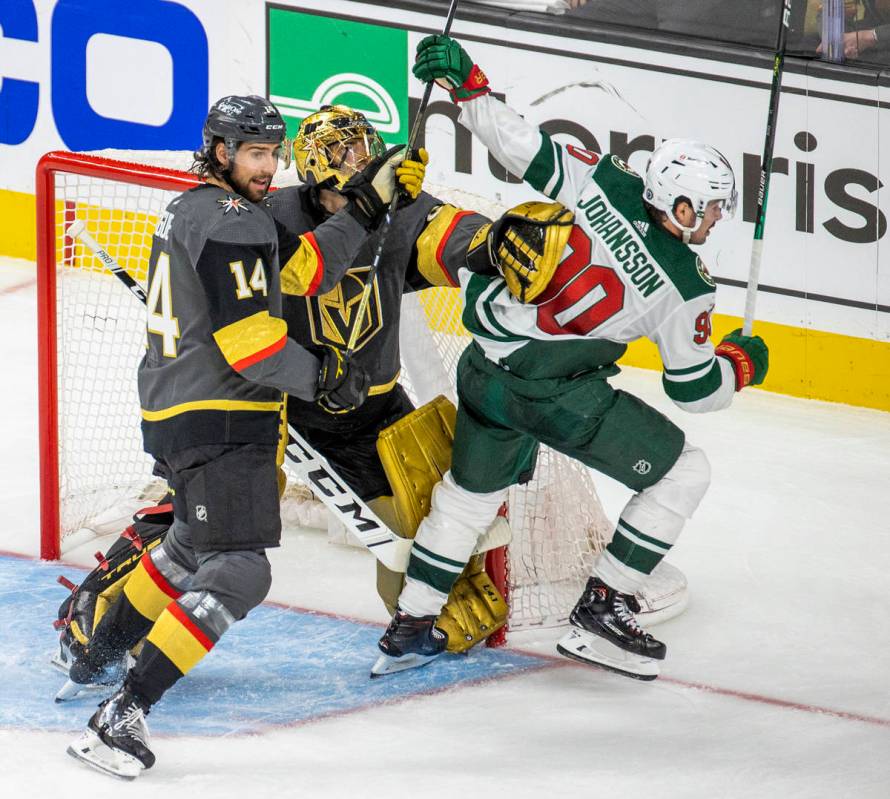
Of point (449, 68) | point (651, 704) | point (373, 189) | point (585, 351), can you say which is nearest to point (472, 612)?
point (651, 704)

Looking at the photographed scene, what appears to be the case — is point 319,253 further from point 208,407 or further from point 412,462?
point 412,462

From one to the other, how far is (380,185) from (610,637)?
43.6 inches

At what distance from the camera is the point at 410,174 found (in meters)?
3.45

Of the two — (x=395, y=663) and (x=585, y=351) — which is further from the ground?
(x=585, y=351)

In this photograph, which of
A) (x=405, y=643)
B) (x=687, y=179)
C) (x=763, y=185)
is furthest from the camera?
(x=763, y=185)

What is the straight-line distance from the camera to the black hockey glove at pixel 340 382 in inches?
128

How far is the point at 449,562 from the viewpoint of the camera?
3.71 metres

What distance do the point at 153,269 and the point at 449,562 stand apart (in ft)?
3.16

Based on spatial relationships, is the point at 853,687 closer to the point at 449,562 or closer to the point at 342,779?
the point at 449,562

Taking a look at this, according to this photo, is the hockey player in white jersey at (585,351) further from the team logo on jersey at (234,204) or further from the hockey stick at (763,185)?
the team logo on jersey at (234,204)

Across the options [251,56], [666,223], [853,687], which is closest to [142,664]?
[666,223]

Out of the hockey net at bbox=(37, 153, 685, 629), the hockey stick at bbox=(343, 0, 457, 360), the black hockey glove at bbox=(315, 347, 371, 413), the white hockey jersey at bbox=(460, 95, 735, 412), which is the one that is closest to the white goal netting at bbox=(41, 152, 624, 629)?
the hockey net at bbox=(37, 153, 685, 629)

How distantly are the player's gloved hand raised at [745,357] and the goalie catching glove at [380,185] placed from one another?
2.50 ft

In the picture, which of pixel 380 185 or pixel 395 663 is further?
pixel 395 663
